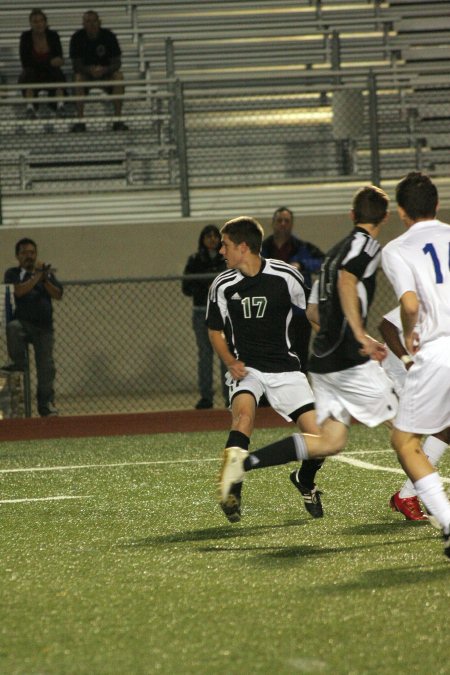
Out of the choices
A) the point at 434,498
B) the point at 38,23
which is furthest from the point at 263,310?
the point at 38,23

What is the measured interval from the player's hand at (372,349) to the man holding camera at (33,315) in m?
7.32

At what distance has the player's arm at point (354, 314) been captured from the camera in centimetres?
546

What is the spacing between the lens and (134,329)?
48.9 ft

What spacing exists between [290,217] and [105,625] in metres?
8.68

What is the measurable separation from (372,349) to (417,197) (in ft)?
2.36

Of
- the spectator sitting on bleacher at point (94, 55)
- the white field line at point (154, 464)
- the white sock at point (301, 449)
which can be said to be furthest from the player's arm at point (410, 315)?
the spectator sitting on bleacher at point (94, 55)

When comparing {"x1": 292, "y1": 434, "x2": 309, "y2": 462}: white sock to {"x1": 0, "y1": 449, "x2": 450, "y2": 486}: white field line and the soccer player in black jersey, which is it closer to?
the soccer player in black jersey

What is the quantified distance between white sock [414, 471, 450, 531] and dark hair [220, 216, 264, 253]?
1.83m

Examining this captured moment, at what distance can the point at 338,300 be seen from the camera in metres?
5.73

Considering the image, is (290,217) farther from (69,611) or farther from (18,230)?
(69,611)

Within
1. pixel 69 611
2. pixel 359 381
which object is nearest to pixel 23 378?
pixel 359 381

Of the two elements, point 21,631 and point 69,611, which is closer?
point 21,631

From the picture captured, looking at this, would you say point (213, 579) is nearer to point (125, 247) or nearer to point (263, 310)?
point (263, 310)

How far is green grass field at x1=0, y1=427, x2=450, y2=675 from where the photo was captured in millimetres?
3770
